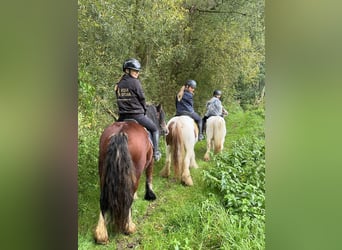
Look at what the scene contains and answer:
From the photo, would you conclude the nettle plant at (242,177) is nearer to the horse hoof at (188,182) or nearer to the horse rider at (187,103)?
the horse hoof at (188,182)

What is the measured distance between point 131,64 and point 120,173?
24.8 inches

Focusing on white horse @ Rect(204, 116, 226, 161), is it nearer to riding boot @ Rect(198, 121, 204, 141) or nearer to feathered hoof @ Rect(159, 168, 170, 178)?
riding boot @ Rect(198, 121, 204, 141)

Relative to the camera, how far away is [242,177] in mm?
2057

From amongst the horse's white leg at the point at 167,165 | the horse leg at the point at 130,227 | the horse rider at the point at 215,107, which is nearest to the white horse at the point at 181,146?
the horse's white leg at the point at 167,165

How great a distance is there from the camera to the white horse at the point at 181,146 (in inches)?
84.2

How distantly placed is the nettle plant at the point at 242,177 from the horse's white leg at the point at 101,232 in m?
0.64

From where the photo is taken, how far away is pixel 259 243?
1970mm

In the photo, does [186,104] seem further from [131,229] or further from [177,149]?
[131,229]

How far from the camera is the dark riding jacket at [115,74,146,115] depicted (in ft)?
6.89

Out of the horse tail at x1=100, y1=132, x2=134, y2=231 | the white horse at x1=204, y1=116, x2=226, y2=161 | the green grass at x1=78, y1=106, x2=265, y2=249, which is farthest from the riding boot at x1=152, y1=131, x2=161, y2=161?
the white horse at x1=204, y1=116, x2=226, y2=161

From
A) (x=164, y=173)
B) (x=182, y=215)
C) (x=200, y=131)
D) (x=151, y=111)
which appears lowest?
(x=182, y=215)

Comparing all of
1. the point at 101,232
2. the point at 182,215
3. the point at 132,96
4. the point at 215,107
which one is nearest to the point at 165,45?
the point at 132,96
